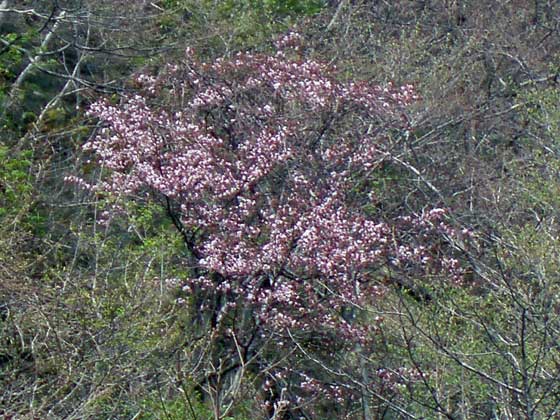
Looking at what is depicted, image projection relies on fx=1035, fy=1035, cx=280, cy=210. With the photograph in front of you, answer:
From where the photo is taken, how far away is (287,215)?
11.2m

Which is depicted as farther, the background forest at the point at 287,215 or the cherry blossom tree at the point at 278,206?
the cherry blossom tree at the point at 278,206

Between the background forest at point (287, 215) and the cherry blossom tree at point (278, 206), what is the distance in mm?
34

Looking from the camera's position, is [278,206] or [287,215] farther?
[278,206]

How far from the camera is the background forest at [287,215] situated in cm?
815

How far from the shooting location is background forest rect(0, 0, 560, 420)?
8148 mm

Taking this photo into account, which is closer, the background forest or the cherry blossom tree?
the background forest

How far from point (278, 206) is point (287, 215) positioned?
245 millimetres

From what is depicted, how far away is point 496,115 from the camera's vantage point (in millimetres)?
14133

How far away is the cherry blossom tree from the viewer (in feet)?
35.3

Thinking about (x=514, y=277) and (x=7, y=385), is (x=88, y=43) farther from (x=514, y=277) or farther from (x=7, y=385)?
(x=514, y=277)

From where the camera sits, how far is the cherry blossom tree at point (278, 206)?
10758 mm

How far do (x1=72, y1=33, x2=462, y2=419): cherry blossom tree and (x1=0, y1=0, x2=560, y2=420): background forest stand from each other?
0.11ft

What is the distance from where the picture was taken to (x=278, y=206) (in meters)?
11.4

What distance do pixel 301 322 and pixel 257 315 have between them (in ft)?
1.67
